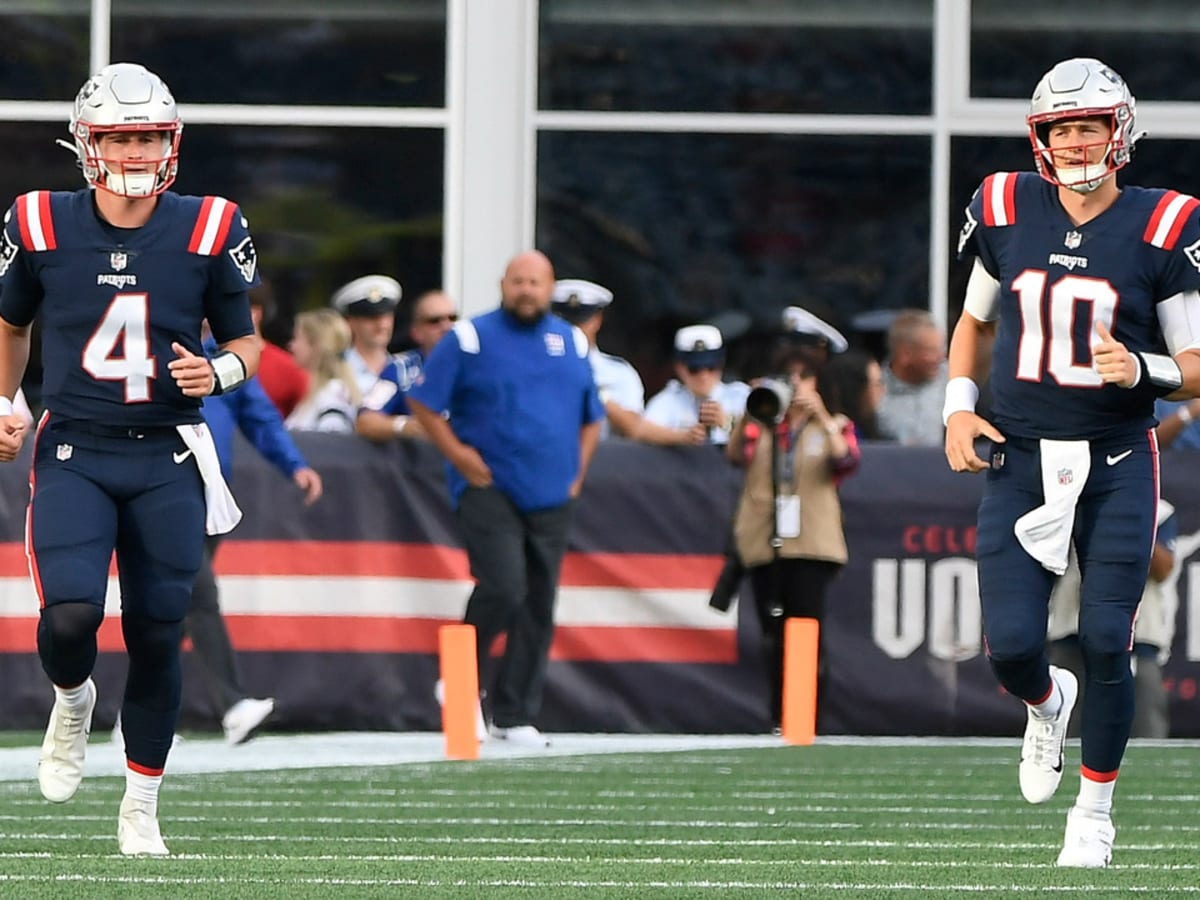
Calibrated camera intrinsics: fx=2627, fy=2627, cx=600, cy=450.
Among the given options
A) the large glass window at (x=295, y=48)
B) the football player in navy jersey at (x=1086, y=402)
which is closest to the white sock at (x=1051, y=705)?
the football player in navy jersey at (x=1086, y=402)

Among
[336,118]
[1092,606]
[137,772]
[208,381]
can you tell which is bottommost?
[137,772]

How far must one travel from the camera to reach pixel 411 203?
45.7 feet

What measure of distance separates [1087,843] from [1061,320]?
47.4 inches

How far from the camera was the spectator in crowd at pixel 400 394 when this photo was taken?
10.8 m

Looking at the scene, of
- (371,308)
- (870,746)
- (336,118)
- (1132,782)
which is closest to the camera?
(1132,782)

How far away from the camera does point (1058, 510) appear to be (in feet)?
19.9

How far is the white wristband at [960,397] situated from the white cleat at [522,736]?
3933 millimetres

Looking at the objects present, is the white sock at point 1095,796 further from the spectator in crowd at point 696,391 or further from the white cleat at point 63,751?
the spectator in crowd at point 696,391

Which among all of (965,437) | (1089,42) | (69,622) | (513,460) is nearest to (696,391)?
(513,460)

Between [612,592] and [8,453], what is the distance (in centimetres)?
497

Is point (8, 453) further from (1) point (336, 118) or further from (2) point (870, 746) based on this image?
(1) point (336, 118)

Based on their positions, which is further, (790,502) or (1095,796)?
(790,502)

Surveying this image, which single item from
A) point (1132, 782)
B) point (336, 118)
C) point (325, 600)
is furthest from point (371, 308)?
point (1132, 782)

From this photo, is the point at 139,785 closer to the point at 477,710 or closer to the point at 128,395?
the point at 128,395
